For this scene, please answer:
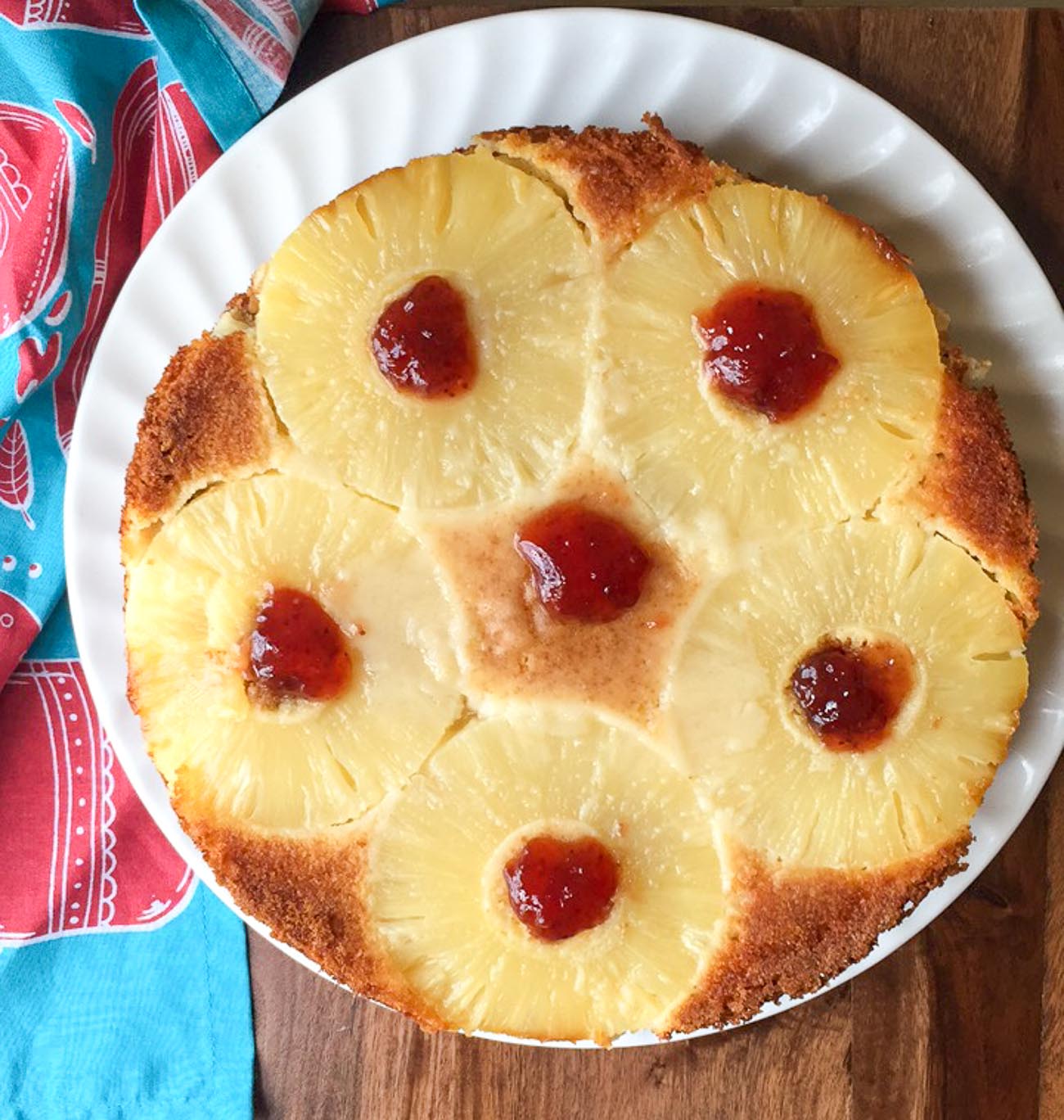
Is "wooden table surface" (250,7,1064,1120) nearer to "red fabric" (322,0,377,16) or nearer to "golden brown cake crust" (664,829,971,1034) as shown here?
"golden brown cake crust" (664,829,971,1034)

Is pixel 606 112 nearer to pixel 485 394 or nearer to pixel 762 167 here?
pixel 762 167

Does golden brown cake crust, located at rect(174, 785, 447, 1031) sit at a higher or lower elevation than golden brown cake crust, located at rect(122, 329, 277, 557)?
lower

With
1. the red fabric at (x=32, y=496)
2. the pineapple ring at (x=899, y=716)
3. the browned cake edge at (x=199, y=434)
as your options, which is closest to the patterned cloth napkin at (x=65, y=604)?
the red fabric at (x=32, y=496)

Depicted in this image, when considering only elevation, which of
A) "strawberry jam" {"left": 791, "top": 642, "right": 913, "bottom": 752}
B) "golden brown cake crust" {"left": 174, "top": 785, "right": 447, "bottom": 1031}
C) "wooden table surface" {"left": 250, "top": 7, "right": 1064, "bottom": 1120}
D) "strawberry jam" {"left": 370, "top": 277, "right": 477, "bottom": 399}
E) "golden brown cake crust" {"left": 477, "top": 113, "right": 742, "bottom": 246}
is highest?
"golden brown cake crust" {"left": 477, "top": 113, "right": 742, "bottom": 246}

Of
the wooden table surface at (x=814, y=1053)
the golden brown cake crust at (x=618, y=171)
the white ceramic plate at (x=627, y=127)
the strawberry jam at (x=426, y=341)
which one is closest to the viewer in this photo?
the strawberry jam at (x=426, y=341)

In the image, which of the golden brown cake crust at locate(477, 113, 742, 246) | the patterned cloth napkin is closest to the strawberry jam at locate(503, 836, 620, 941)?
the patterned cloth napkin

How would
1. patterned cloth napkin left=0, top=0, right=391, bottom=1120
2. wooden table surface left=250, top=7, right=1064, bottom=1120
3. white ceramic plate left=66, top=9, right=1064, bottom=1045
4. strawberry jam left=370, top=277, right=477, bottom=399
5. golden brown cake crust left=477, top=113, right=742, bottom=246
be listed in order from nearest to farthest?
strawberry jam left=370, top=277, right=477, bottom=399 → golden brown cake crust left=477, top=113, right=742, bottom=246 → white ceramic plate left=66, top=9, right=1064, bottom=1045 → patterned cloth napkin left=0, top=0, right=391, bottom=1120 → wooden table surface left=250, top=7, right=1064, bottom=1120

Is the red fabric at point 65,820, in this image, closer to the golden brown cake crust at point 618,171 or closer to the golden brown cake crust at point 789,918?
the golden brown cake crust at point 789,918
